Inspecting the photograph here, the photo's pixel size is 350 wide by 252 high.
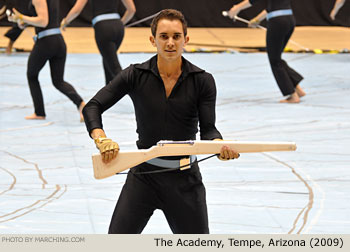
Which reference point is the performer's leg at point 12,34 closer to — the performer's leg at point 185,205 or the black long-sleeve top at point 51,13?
the black long-sleeve top at point 51,13

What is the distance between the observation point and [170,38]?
3.12 m

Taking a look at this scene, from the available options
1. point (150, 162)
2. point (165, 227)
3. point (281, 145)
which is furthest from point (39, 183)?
point (281, 145)

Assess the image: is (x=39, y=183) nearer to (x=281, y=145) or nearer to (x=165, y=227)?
Result: (x=165, y=227)

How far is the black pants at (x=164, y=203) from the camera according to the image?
3197mm

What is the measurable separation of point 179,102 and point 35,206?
2132 millimetres

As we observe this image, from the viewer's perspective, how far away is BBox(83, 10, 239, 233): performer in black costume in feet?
10.5

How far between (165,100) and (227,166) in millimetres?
2858

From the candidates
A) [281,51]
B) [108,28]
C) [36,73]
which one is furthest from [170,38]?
[281,51]

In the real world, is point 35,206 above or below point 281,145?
below

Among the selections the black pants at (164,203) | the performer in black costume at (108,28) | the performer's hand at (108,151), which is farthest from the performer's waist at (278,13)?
the performer's hand at (108,151)

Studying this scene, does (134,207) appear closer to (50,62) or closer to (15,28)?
(50,62)

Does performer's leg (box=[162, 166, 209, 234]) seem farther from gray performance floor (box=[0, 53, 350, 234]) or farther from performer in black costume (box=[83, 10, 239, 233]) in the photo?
gray performance floor (box=[0, 53, 350, 234])

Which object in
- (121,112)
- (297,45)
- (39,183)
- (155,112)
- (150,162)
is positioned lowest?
(297,45)

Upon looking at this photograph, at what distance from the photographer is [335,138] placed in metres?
6.91
